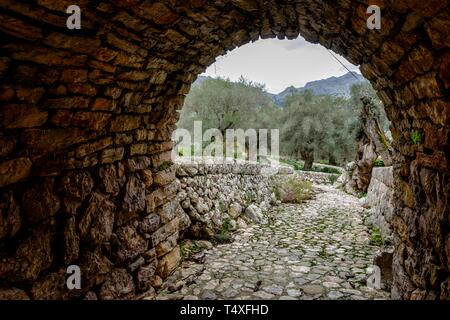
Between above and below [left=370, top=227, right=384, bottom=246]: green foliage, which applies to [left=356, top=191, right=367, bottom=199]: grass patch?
below

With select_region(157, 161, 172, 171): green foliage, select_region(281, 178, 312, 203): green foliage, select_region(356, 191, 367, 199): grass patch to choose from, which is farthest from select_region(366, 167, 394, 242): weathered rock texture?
select_region(157, 161, 172, 171): green foliage

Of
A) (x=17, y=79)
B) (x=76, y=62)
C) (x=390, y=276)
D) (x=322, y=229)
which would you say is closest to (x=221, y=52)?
(x=76, y=62)

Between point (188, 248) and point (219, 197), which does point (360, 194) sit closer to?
point (219, 197)

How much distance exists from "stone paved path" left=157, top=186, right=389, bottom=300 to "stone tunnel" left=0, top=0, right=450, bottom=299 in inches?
24.4

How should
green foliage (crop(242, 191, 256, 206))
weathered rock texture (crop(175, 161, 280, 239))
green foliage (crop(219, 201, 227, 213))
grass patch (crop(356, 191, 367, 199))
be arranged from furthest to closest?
grass patch (crop(356, 191, 367, 199)) → green foliage (crop(242, 191, 256, 206)) → green foliage (crop(219, 201, 227, 213)) → weathered rock texture (crop(175, 161, 280, 239))

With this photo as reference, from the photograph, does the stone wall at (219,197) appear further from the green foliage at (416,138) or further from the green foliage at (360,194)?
the green foliage at (360,194)

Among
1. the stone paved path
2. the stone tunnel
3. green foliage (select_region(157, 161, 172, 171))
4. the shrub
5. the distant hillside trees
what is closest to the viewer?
the stone tunnel

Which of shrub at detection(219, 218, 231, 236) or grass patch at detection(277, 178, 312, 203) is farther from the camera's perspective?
grass patch at detection(277, 178, 312, 203)

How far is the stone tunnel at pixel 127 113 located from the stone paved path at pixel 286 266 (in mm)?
619

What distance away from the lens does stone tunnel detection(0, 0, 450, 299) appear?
6.73 ft

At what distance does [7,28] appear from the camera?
179cm

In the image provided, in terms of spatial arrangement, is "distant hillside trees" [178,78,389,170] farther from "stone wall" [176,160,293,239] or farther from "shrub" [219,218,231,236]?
"shrub" [219,218,231,236]

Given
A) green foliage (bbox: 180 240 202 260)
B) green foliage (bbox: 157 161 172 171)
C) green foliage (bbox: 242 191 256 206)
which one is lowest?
green foliage (bbox: 180 240 202 260)

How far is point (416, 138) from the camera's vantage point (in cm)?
263
